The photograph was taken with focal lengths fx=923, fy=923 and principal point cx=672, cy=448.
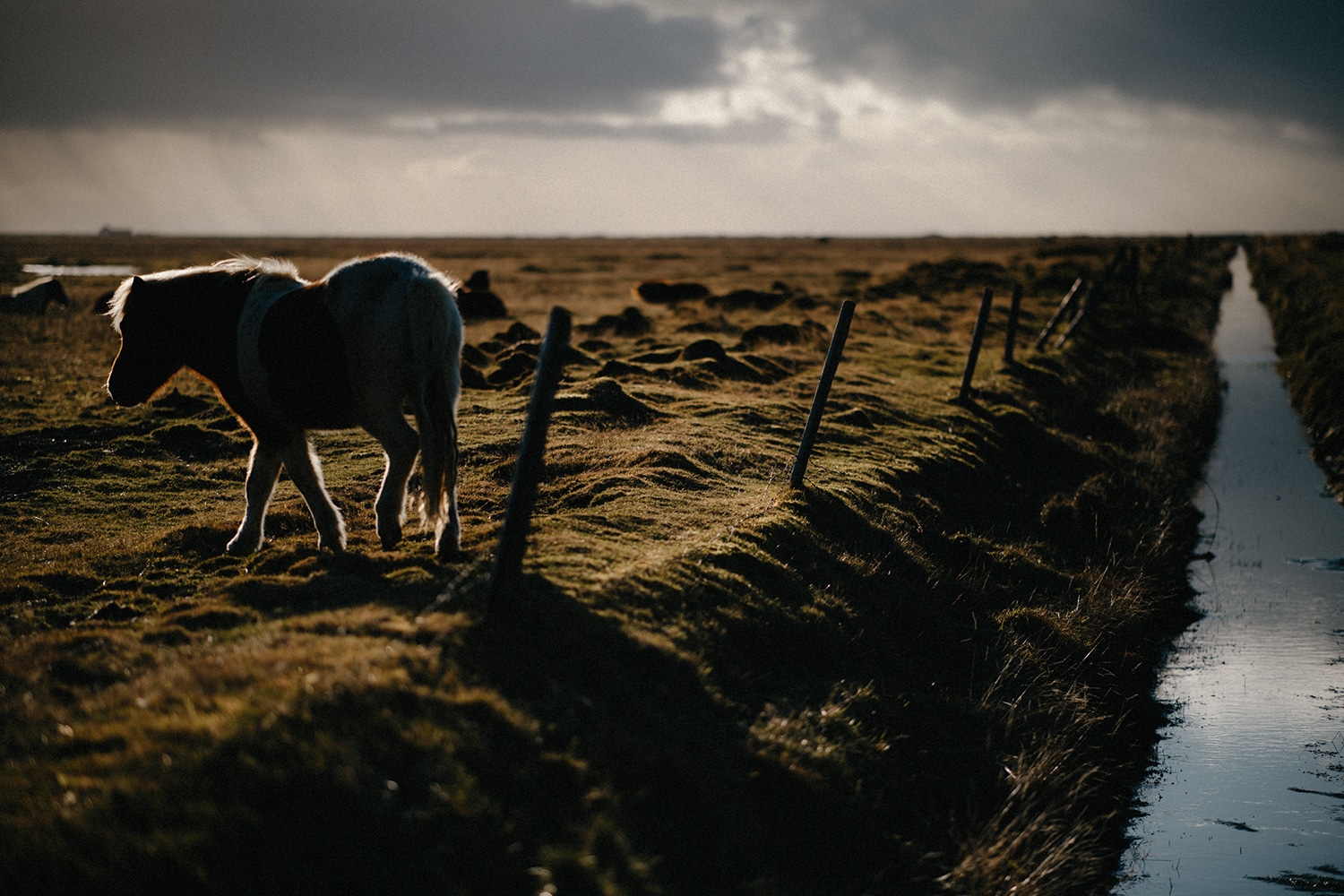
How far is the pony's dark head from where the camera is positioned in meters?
8.16

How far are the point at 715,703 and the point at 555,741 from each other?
51.3 inches

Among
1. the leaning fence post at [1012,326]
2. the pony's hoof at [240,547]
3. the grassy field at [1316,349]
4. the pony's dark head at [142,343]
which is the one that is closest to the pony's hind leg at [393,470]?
the pony's hoof at [240,547]

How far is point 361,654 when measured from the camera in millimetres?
4957

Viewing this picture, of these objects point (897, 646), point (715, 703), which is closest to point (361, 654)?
point (715, 703)

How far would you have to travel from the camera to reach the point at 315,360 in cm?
723

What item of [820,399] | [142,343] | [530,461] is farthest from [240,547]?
[820,399]

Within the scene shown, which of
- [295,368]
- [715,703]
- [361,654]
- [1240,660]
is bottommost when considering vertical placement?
[1240,660]

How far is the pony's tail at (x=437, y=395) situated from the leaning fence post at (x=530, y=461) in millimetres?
1382

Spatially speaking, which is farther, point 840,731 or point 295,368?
point 295,368

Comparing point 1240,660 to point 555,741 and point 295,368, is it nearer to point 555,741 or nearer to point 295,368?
point 555,741

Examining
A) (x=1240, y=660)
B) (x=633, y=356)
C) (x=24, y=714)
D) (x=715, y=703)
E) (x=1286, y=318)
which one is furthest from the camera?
(x=1286, y=318)

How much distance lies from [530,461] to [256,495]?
361cm

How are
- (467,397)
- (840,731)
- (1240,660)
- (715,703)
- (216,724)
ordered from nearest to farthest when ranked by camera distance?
(216,724) → (715,703) → (840,731) → (1240,660) → (467,397)

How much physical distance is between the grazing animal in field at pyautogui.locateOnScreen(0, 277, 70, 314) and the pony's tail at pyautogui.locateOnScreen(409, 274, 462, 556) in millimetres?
25870
